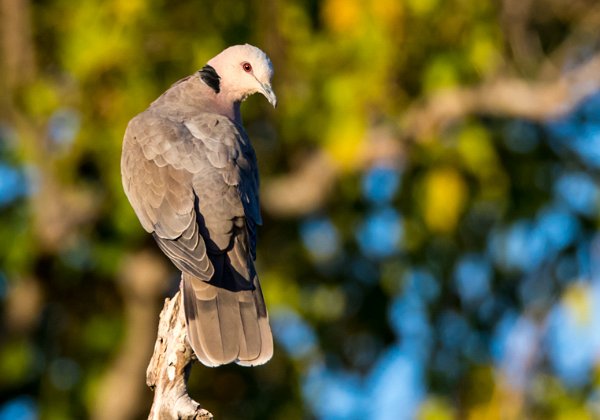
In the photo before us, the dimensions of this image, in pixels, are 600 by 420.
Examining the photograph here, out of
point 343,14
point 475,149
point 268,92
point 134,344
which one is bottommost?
point 268,92

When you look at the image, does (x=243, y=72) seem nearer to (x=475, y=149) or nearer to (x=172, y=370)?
(x=172, y=370)

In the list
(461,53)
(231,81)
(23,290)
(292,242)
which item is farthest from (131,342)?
(231,81)

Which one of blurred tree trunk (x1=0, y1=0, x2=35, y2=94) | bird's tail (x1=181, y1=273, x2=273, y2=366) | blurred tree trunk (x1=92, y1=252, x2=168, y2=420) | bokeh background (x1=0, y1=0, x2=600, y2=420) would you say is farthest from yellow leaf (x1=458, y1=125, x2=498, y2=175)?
bird's tail (x1=181, y1=273, x2=273, y2=366)

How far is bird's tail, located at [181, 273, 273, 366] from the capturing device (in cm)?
558

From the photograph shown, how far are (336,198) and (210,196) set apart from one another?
21.3ft

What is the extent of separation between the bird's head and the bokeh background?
2478 mm

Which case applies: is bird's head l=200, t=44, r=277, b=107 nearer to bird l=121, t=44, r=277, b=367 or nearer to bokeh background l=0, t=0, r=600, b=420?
bird l=121, t=44, r=277, b=367

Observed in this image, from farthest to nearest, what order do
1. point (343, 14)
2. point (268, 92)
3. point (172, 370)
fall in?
1. point (343, 14)
2. point (268, 92)
3. point (172, 370)

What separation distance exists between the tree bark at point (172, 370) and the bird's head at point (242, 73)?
141 cm

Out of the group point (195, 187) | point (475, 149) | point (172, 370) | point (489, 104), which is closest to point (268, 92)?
point (195, 187)

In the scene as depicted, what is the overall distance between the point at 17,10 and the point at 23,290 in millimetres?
2497

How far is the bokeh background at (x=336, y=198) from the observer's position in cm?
1010

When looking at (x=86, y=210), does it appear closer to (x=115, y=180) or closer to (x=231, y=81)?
(x=115, y=180)

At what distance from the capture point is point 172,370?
556cm
